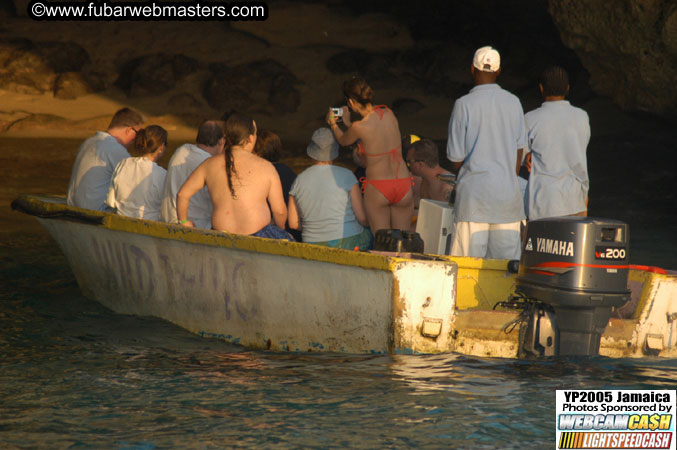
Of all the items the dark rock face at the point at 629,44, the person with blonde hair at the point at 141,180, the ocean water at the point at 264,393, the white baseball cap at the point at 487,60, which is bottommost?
the ocean water at the point at 264,393

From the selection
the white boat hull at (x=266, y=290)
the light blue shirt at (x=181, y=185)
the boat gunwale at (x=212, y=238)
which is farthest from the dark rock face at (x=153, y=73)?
the light blue shirt at (x=181, y=185)

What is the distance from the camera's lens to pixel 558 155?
5.52 meters

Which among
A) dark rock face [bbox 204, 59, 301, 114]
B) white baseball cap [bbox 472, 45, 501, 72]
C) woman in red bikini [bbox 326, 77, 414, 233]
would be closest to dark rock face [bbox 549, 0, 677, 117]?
woman in red bikini [bbox 326, 77, 414, 233]

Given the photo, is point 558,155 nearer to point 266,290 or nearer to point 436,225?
point 436,225

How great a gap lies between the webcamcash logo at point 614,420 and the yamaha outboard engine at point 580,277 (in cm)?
39

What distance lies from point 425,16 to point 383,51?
1.54 meters

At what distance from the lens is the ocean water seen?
3.96 metres

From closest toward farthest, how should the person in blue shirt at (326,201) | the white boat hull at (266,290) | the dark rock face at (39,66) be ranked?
the white boat hull at (266,290)
the person in blue shirt at (326,201)
the dark rock face at (39,66)

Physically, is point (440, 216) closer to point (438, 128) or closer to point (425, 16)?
point (438, 128)

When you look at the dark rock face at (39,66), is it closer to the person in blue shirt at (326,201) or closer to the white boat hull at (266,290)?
the white boat hull at (266,290)

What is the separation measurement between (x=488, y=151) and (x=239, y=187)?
152 centimetres

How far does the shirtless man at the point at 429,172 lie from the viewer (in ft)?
21.6

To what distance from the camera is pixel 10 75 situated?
19641mm

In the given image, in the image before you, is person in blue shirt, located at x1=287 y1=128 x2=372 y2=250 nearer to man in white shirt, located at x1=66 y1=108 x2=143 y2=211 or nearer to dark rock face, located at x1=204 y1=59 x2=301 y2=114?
man in white shirt, located at x1=66 y1=108 x2=143 y2=211
